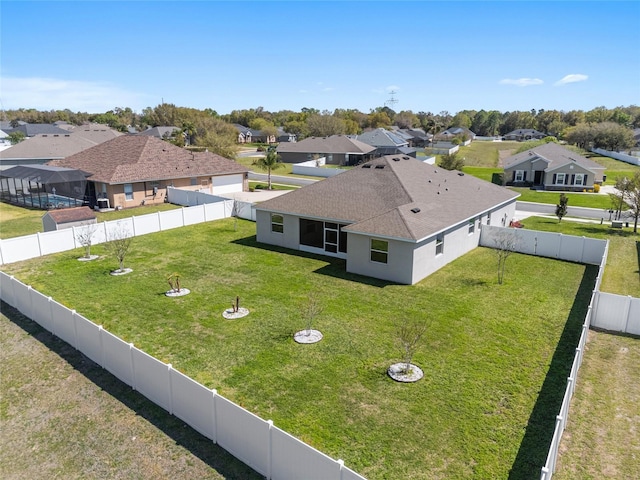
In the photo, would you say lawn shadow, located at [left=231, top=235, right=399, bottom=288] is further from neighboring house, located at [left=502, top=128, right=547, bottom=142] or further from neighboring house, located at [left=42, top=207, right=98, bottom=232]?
neighboring house, located at [left=502, top=128, right=547, bottom=142]

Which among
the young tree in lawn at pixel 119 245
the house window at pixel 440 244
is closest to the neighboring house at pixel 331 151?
the young tree in lawn at pixel 119 245

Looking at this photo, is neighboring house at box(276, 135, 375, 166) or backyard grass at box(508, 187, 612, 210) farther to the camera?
neighboring house at box(276, 135, 375, 166)

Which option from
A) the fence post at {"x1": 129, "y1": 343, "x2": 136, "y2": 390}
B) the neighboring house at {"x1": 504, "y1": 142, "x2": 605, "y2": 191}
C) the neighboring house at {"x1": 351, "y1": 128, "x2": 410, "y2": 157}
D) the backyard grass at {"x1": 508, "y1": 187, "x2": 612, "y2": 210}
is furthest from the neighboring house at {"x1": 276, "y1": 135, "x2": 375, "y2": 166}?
the fence post at {"x1": 129, "y1": 343, "x2": 136, "y2": 390}

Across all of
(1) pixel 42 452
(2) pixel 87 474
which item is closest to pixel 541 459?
(2) pixel 87 474

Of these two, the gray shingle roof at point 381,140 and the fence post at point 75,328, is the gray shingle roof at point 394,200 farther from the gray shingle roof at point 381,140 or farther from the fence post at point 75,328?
the gray shingle roof at point 381,140

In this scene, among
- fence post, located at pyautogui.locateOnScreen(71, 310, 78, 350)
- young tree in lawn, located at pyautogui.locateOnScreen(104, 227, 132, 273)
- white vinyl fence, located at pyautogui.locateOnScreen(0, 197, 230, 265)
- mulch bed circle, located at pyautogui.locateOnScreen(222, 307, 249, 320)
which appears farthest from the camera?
white vinyl fence, located at pyautogui.locateOnScreen(0, 197, 230, 265)

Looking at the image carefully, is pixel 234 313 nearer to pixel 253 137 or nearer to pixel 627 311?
pixel 627 311

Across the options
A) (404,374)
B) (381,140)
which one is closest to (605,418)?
(404,374)
